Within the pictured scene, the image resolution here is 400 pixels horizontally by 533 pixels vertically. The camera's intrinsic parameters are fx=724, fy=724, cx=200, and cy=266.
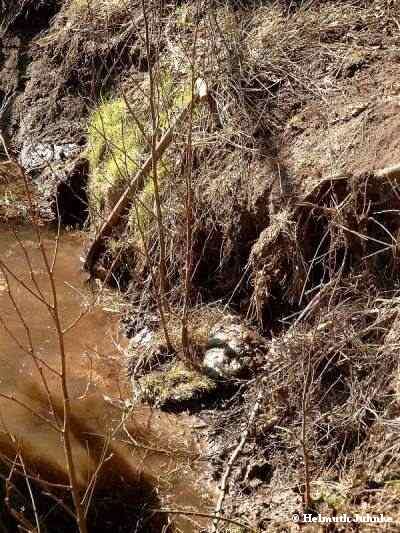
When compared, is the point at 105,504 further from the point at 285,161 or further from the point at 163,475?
the point at 285,161

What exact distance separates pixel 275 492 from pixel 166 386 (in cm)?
113

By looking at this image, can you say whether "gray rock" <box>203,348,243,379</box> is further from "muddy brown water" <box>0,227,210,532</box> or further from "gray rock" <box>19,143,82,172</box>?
"gray rock" <box>19,143,82,172</box>

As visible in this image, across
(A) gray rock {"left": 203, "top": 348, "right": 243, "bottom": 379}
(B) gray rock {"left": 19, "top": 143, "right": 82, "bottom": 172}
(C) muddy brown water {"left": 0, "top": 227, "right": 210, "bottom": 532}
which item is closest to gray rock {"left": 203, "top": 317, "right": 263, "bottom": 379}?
(A) gray rock {"left": 203, "top": 348, "right": 243, "bottom": 379}

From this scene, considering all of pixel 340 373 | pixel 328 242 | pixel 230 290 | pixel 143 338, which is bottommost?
pixel 143 338

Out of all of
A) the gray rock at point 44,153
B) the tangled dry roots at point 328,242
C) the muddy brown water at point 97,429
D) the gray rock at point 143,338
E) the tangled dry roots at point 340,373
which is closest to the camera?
the tangled dry roots at point 340,373

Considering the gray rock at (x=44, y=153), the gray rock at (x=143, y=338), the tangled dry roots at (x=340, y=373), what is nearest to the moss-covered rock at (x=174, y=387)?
the gray rock at (x=143, y=338)

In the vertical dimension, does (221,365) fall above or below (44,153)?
below

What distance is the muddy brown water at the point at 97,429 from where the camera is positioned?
3.81m

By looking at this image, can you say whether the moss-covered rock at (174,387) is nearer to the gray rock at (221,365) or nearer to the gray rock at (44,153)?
the gray rock at (221,365)

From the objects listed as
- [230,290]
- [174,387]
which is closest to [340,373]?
[174,387]

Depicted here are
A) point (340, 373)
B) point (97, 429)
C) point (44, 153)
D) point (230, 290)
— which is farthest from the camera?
point (44, 153)

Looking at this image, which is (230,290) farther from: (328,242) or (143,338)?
(328,242)

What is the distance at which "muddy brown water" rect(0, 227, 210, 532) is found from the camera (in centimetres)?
381

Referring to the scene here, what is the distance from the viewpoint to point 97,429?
4363 millimetres
